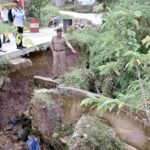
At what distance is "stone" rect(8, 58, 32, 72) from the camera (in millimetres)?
10641

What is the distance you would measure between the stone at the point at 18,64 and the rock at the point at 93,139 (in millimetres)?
4073

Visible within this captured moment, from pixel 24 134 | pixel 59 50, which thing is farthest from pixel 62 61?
pixel 24 134

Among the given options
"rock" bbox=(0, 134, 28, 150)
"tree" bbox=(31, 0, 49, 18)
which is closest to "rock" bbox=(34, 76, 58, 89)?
"rock" bbox=(0, 134, 28, 150)

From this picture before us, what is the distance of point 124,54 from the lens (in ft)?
20.5

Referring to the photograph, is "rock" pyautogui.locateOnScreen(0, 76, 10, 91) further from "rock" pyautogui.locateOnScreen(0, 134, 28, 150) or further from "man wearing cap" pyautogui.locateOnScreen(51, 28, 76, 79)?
"man wearing cap" pyautogui.locateOnScreen(51, 28, 76, 79)

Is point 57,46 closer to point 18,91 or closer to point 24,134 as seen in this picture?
point 18,91

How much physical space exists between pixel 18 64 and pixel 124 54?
5147 mm

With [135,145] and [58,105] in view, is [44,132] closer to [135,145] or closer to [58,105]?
[58,105]

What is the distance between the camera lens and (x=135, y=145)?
7.09 m

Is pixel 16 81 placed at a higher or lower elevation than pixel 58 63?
lower

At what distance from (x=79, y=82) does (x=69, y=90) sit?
34.7 inches

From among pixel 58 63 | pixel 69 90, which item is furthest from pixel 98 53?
pixel 69 90

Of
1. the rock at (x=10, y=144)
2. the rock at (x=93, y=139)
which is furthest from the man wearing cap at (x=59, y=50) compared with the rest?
the rock at (x=93, y=139)

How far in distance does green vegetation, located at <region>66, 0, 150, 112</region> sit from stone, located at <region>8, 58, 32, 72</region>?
2074mm
